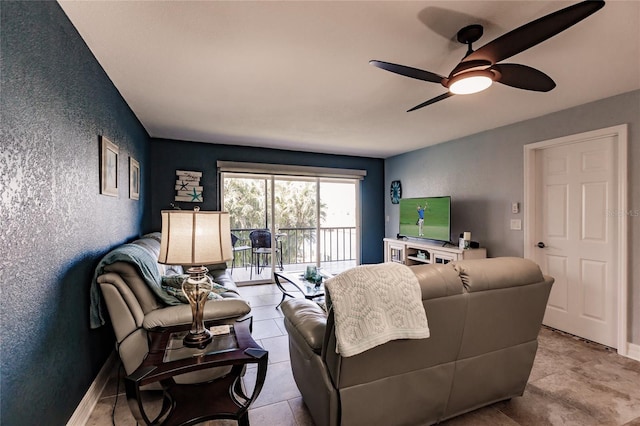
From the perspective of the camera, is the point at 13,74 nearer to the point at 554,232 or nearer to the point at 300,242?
the point at 554,232

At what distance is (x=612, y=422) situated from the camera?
1795mm

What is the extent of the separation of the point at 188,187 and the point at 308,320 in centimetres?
363

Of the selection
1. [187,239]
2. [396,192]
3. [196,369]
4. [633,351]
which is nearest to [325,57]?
[187,239]

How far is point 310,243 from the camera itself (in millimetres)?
5973

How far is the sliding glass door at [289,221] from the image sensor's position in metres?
5.20

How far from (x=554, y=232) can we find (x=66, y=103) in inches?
170

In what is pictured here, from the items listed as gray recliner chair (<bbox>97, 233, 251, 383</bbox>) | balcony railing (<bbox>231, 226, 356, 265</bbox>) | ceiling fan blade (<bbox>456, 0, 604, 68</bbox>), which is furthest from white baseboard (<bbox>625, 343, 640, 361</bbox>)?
balcony railing (<bbox>231, 226, 356, 265</bbox>)

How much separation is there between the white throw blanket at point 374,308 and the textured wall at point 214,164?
12.7 ft

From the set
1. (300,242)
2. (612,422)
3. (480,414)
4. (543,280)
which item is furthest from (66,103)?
(300,242)

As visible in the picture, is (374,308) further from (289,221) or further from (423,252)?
(289,221)

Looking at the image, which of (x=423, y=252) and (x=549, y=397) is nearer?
(x=549, y=397)

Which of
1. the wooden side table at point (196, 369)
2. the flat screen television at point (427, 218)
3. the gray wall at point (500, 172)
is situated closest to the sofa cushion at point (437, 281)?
the wooden side table at point (196, 369)

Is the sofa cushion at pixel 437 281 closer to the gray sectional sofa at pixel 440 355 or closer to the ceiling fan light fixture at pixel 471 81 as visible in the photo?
the gray sectional sofa at pixel 440 355

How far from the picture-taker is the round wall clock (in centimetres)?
557
